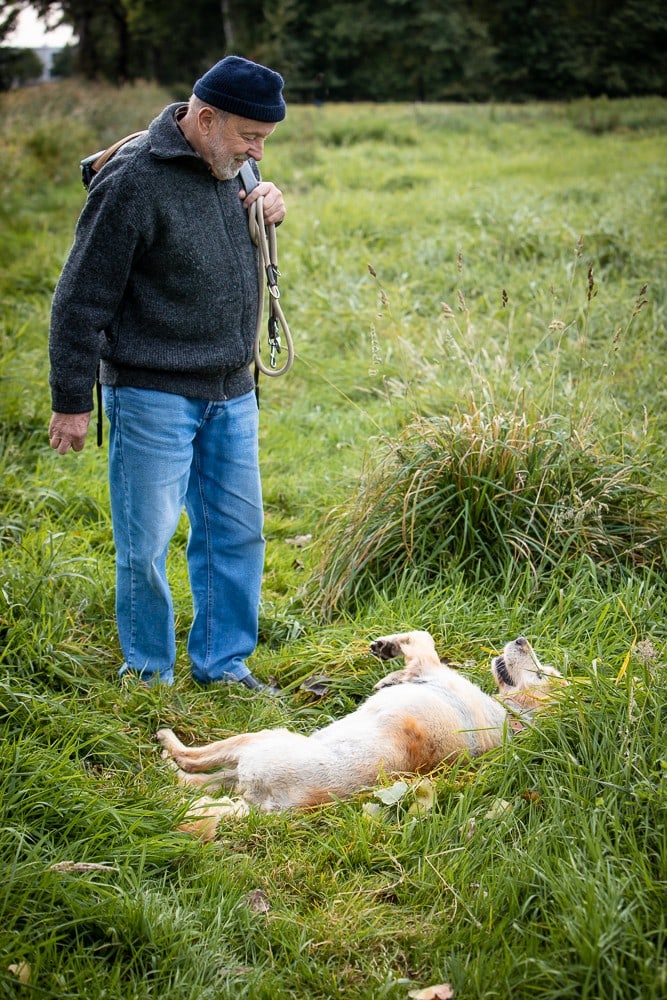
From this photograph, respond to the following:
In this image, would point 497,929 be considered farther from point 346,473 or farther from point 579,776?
point 346,473

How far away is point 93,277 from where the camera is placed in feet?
9.85

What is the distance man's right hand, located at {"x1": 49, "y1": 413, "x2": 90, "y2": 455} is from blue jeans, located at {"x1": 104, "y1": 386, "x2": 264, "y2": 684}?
0.42ft

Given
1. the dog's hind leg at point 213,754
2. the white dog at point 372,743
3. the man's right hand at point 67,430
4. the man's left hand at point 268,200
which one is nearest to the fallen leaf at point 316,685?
the white dog at point 372,743

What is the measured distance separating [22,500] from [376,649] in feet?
7.43

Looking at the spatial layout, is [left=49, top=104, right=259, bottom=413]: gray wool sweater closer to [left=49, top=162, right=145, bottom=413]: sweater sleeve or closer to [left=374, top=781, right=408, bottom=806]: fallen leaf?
Answer: [left=49, top=162, right=145, bottom=413]: sweater sleeve

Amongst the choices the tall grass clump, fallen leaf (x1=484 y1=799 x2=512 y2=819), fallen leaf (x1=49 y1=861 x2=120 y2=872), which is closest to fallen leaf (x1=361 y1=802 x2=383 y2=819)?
fallen leaf (x1=484 y1=799 x2=512 y2=819)

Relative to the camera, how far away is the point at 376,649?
3605mm

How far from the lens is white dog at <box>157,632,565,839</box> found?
295cm

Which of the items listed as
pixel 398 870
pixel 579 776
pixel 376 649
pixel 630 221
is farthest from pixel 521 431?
pixel 630 221

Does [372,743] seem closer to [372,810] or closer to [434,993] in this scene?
[372,810]

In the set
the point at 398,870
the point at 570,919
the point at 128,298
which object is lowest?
the point at 398,870

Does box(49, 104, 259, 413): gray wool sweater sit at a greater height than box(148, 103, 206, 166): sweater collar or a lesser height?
lesser

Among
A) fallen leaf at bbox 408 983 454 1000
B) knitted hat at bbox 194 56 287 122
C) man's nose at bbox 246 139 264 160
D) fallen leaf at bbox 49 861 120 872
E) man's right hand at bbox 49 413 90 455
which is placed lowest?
fallen leaf at bbox 408 983 454 1000

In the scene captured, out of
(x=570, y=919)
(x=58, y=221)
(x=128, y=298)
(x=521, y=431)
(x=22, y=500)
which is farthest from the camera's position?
(x=58, y=221)
